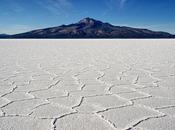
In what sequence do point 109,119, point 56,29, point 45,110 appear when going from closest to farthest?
point 109,119 < point 45,110 < point 56,29

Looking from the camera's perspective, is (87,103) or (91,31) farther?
(91,31)

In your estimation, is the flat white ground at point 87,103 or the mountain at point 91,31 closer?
the flat white ground at point 87,103

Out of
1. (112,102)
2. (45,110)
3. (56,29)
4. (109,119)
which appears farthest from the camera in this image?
(56,29)

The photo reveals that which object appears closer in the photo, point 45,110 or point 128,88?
point 45,110

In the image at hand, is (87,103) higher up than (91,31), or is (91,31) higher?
(87,103)

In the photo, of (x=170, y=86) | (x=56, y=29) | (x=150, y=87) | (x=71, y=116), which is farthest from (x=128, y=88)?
(x=56, y=29)

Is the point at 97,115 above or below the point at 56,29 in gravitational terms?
above

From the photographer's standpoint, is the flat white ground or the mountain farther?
the mountain

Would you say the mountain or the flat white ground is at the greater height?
the flat white ground

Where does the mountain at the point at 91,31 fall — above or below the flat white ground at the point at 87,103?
below

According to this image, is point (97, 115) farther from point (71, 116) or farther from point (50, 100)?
point (50, 100)
